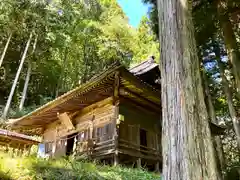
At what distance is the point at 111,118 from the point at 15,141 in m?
4.03

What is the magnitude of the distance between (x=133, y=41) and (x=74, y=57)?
5.45 m

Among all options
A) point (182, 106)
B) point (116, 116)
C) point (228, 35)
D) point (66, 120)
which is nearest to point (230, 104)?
point (228, 35)

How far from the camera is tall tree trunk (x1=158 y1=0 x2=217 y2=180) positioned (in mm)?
2779

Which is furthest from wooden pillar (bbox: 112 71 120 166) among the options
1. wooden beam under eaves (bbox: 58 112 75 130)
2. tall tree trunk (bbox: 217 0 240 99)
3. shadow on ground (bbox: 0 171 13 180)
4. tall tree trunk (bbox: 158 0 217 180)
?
tall tree trunk (bbox: 158 0 217 180)

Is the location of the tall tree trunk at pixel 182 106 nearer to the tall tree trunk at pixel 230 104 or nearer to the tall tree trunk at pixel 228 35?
the tall tree trunk at pixel 228 35

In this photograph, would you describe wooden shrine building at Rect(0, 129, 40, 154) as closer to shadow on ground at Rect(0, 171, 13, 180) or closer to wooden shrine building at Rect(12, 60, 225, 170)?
wooden shrine building at Rect(12, 60, 225, 170)

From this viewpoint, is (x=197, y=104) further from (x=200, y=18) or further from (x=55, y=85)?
(x=55, y=85)

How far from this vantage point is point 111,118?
1034 centimetres

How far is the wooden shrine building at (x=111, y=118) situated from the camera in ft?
31.0

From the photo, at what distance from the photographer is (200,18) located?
31.2 ft

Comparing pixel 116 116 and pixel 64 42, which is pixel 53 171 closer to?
pixel 116 116

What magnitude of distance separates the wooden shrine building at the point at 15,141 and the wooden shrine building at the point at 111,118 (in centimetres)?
123

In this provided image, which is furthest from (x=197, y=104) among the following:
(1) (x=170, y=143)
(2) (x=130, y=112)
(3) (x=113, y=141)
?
(2) (x=130, y=112)

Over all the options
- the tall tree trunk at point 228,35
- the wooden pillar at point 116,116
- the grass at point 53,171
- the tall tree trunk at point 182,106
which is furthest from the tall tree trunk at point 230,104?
the tall tree trunk at point 182,106
